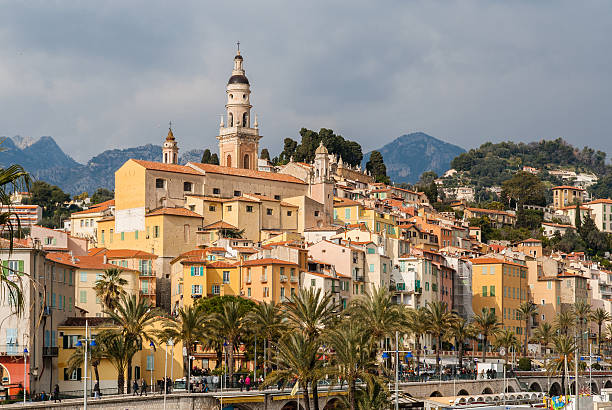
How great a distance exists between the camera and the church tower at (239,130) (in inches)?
5477

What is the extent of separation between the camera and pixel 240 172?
12250 centimetres

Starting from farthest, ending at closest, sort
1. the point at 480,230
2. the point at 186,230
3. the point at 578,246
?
the point at 578,246 < the point at 480,230 < the point at 186,230

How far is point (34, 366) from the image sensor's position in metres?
59.7

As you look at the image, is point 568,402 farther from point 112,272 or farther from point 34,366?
point 112,272

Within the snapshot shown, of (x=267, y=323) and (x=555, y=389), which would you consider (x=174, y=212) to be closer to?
(x=267, y=323)

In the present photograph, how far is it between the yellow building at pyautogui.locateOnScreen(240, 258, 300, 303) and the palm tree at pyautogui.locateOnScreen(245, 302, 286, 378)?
17570mm

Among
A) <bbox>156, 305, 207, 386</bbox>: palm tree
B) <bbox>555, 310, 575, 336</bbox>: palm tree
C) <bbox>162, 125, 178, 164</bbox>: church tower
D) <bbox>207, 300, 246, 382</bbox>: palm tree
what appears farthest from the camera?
<bbox>162, 125, 178, 164</bbox>: church tower

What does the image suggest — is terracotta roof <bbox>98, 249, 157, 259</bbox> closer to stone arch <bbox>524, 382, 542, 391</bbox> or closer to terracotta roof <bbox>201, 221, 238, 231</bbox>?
terracotta roof <bbox>201, 221, 238, 231</bbox>

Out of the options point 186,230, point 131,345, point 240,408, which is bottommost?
point 240,408

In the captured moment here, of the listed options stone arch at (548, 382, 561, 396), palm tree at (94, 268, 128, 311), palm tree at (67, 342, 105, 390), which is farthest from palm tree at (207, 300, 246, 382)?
stone arch at (548, 382, 561, 396)

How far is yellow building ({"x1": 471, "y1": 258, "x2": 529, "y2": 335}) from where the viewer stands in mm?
118625

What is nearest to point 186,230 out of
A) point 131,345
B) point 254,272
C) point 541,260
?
point 254,272

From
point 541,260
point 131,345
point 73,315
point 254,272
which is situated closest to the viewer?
point 131,345

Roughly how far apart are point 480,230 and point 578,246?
29176mm
